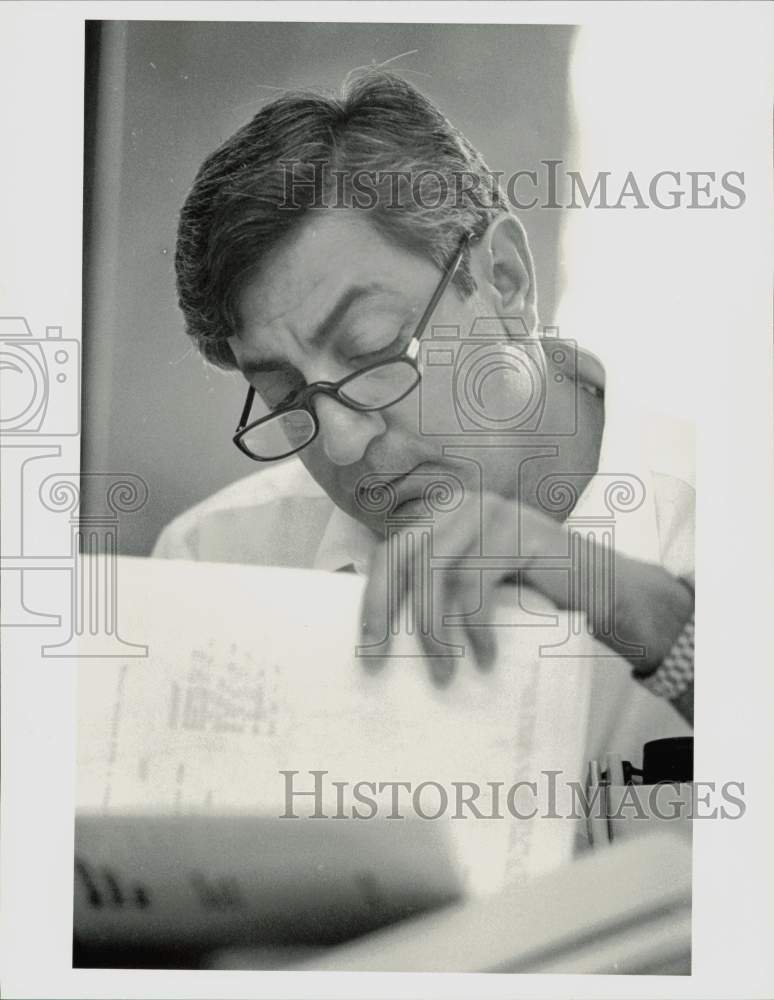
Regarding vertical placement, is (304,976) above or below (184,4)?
below

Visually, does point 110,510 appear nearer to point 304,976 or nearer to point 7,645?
point 7,645

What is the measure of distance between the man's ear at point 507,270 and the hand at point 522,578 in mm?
228

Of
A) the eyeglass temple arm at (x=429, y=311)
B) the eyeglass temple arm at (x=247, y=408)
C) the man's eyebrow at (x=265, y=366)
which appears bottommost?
the eyeglass temple arm at (x=247, y=408)

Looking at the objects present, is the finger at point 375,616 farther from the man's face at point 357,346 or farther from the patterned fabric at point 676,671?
the patterned fabric at point 676,671

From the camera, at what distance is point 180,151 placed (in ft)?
4.11

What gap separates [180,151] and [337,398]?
354mm

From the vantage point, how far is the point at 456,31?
49.4 inches

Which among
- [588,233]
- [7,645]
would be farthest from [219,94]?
[7,645]

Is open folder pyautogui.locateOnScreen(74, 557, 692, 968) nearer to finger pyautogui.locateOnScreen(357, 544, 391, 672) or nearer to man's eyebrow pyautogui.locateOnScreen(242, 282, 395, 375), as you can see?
finger pyautogui.locateOnScreen(357, 544, 391, 672)

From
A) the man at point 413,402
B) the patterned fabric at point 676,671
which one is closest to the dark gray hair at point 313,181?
the man at point 413,402

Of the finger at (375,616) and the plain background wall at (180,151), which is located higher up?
the plain background wall at (180,151)

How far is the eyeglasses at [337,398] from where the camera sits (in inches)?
48.4

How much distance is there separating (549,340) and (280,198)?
362 mm

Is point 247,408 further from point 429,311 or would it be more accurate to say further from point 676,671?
point 676,671
